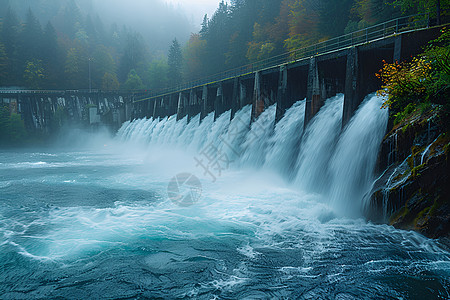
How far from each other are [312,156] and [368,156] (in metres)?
3.75

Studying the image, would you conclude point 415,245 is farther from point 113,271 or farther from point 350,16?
point 350,16

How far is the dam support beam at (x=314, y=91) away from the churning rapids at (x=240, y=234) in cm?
52

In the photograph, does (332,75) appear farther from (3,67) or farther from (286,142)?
(3,67)

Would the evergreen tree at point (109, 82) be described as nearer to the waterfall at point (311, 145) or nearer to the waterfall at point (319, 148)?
the waterfall at point (311, 145)

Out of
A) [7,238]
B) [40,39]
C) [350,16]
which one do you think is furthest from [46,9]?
[7,238]

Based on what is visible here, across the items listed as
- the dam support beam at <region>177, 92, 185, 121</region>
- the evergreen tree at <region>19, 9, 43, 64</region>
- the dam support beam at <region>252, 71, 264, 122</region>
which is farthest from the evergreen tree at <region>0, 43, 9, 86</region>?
the dam support beam at <region>252, 71, 264, 122</region>

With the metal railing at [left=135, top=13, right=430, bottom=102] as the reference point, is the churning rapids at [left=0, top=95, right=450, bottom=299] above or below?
below

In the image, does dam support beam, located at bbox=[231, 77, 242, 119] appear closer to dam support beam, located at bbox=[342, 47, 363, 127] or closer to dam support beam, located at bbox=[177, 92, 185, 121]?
dam support beam, located at bbox=[342, 47, 363, 127]

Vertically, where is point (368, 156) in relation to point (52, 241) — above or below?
above

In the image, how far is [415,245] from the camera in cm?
748

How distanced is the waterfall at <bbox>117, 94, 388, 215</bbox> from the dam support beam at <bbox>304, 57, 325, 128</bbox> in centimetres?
40

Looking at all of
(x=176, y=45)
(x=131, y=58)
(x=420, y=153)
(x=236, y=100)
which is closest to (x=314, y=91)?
(x=236, y=100)

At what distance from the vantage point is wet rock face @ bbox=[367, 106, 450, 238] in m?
7.52

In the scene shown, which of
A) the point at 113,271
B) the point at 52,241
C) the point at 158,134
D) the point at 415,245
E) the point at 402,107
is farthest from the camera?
the point at 158,134
